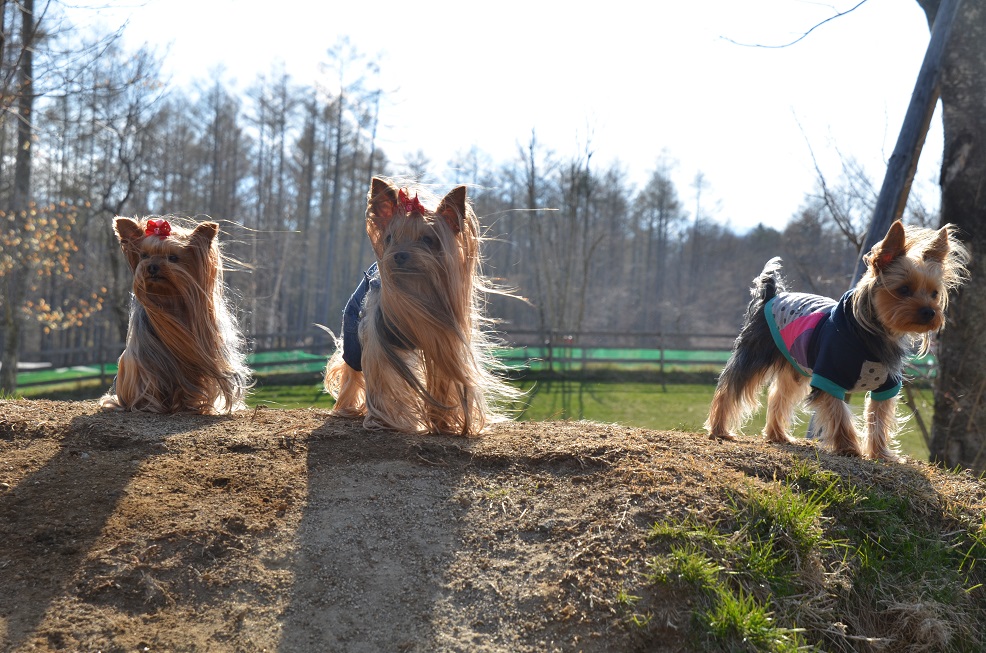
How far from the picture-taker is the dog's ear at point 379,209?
14.8ft

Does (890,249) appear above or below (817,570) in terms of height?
above

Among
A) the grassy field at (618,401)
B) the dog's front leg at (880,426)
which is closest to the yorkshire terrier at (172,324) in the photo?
the dog's front leg at (880,426)

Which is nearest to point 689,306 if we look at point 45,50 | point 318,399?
point 318,399

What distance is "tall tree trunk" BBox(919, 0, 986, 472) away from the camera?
18.9 feet

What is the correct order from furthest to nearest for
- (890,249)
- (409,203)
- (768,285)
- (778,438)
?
(768,285), (778,438), (409,203), (890,249)

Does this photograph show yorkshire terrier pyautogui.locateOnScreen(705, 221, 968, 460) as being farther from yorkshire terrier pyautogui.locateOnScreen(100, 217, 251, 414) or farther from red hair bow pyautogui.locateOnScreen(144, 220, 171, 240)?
red hair bow pyautogui.locateOnScreen(144, 220, 171, 240)

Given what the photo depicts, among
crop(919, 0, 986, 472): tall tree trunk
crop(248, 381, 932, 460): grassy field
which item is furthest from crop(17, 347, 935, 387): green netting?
crop(919, 0, 986, 472): tall tree trunk

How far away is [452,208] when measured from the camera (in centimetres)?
452

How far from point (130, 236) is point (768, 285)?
480cm

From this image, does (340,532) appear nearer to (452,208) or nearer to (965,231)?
(452,208)

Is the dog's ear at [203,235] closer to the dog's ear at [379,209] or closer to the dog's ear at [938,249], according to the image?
the dog's ear at [379,209]

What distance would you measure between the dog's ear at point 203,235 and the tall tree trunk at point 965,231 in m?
6.10

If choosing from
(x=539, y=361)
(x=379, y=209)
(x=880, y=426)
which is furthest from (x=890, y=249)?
(x=539, y=361)

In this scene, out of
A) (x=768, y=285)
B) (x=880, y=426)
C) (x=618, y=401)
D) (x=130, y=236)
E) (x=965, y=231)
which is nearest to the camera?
(x=880, y=426)
